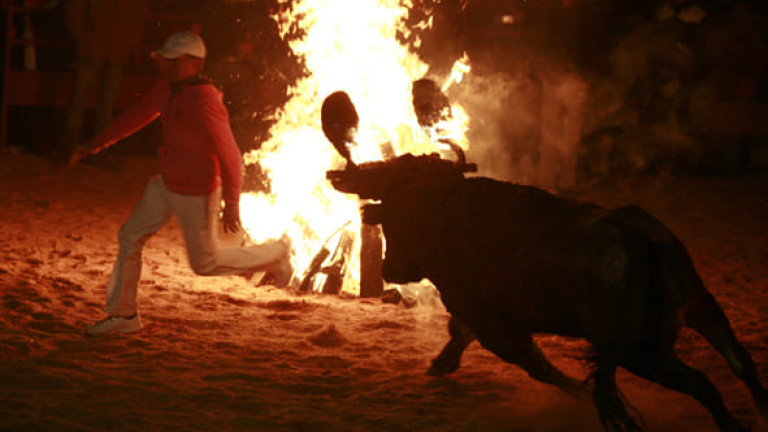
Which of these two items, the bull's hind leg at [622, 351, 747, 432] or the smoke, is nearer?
the bull's hind leg at [622, 351, 747, 432]

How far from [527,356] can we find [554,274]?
2.33ft

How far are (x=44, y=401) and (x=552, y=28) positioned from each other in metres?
11.6

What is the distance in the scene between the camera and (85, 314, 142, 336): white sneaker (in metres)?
6.45

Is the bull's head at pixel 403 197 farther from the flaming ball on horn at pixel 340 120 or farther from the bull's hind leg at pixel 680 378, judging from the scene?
the bull's hind leg at pixel 680 378

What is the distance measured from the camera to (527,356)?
5.02 meters

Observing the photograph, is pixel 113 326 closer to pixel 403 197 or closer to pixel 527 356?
pixel 403 197

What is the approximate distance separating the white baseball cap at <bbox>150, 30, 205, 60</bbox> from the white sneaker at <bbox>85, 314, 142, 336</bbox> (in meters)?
1.85

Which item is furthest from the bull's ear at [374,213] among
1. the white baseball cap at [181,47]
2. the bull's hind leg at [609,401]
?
the bull's hind leg at [609,401]

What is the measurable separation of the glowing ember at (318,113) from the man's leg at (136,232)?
8.34ft

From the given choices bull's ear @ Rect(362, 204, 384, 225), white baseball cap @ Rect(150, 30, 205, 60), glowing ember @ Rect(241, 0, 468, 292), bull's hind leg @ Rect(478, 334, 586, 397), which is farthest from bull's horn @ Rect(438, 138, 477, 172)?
glowing ember @ Rect(241, 0, 468, 292)

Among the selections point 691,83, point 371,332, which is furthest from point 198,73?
point 691,83

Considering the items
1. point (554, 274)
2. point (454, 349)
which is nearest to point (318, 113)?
point (454, 349)

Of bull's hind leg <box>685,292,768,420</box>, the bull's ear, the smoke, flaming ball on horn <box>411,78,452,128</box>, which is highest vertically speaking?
the smoke

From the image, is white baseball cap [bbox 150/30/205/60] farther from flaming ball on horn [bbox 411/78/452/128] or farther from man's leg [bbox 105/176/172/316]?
flaming ball on horn [bbox 411/78/452/128]
